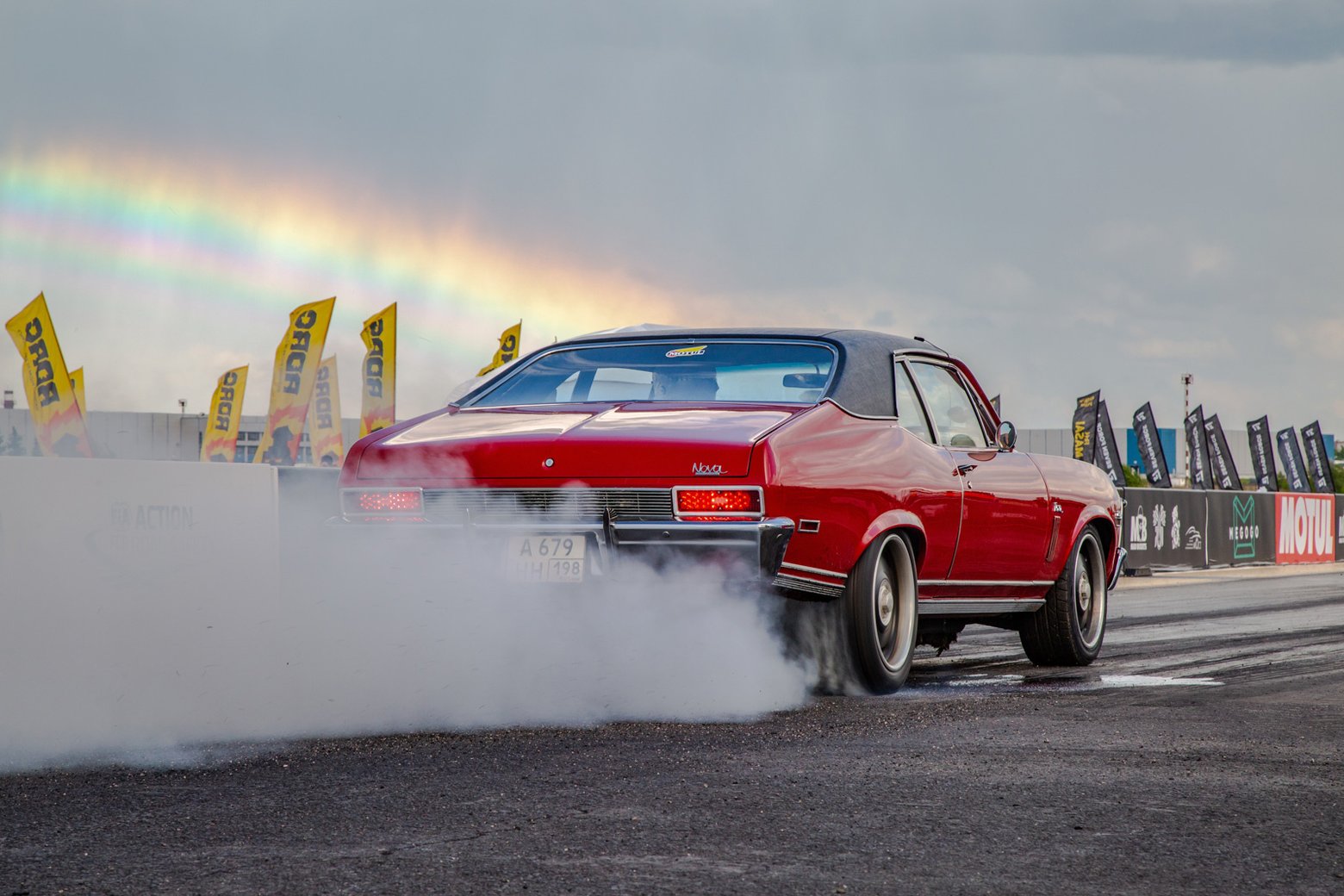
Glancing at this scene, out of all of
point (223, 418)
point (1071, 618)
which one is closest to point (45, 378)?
point (223, 418)

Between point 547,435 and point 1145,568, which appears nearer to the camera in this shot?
point 547,435

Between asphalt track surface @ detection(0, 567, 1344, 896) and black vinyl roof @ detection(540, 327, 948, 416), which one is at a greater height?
black vinyl roof @ detection(540, 327, 948, 416)

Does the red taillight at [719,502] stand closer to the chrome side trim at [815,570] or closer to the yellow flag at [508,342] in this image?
the chrome side trim at [815,570]

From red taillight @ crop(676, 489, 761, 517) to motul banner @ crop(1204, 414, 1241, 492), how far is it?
3706cm

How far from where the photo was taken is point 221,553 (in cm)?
1082

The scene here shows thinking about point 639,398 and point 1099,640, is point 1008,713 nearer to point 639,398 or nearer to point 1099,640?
point 639,398

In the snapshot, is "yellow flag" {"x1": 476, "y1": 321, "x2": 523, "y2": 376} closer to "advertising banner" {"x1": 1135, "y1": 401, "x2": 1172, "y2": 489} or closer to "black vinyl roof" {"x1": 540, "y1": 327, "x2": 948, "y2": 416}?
"advertising banner" {"x1": 1135, "y1": 401, "x2": 1172, "y2": 489}

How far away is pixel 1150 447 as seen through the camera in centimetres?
3812

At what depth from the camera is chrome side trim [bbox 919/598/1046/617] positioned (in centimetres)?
700

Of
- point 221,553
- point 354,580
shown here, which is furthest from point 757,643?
point 221,553

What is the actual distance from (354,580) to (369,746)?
843mm

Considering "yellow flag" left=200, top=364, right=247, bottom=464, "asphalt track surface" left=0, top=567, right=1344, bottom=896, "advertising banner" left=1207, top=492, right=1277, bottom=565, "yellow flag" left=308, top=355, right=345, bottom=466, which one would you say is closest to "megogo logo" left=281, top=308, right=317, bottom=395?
"yellow flag" left=308, top=355, right=345, bottom=466

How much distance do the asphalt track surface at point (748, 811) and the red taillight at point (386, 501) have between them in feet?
3.57

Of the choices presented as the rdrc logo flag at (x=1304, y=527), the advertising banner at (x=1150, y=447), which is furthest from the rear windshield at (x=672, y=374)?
the advertising banner at (x=1150, y=447)
